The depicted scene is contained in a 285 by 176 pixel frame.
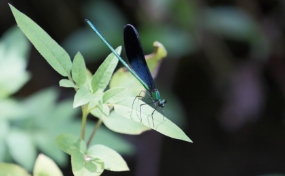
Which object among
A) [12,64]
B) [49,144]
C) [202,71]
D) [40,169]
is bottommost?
[202,71]

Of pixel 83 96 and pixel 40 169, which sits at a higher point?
pixel 83 96

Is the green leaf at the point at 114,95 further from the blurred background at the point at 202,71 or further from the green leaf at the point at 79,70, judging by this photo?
the blurred background at the point at 202,71

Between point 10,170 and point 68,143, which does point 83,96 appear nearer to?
point 68,143

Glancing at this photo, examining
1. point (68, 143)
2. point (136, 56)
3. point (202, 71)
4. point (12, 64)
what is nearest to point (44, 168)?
point (68, 143)

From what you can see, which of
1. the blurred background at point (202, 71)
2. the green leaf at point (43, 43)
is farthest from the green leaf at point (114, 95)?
the blurred background at point (202, 71)

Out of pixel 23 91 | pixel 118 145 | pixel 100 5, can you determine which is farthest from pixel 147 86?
pixel 23 91

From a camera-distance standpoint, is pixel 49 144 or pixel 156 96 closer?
pixel 156 96

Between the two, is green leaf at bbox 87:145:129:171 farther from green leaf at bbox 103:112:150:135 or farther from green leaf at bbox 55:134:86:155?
green leaf at bbox 103:112:150:135
